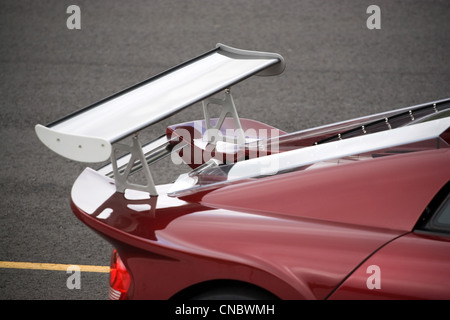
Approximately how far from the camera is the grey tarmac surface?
4621 mm

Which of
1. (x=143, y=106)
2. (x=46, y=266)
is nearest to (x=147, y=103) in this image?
(x=143, y=106)

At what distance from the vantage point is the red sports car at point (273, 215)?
93.6 inches

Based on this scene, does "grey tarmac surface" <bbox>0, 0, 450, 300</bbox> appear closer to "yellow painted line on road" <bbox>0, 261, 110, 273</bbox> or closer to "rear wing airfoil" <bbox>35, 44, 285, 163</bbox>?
"yellow painted line on road" <bbox>0, 261, 110, 273</bbox>

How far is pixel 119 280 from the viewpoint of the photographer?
8.82ft

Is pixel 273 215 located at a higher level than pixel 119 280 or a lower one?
higher

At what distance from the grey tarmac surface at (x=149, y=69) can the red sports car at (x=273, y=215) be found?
144 cm

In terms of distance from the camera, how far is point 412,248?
2.38 m

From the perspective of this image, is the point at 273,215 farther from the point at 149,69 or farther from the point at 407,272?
the point at 149,69

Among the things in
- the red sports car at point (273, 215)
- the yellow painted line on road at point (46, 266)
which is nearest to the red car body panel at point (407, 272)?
the red sports car at point (273, 215)

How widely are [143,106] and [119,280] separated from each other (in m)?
0.77

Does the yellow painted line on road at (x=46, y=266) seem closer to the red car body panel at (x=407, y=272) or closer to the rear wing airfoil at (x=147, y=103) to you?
the rear wing airfoil at (x=147, y=103)

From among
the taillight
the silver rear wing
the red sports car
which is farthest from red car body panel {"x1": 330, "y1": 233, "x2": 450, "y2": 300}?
the silver rear wing

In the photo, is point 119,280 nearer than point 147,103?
Yes

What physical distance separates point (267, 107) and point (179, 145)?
319cm
